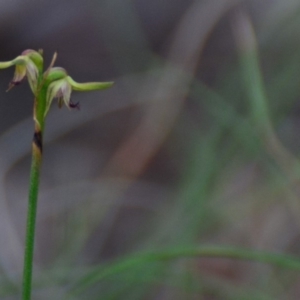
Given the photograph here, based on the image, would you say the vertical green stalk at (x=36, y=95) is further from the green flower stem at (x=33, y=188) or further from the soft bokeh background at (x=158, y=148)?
the soft bokeh background at (x=158, y=148)

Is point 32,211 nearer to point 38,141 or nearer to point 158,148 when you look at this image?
point 38,141

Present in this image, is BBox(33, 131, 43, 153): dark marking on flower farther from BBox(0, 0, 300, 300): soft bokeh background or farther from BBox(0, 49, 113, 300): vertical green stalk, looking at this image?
BBox(0, 0, 300, 300): soft bokeh background

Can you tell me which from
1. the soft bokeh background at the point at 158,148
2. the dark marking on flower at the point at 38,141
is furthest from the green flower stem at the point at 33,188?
the soft bokeh background at the point at 158,148

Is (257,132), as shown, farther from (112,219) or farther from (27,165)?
(27,165)

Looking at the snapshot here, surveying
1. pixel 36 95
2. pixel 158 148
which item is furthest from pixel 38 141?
pixel 158 148

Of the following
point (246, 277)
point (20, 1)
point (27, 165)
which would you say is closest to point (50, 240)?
point (27, 165)
